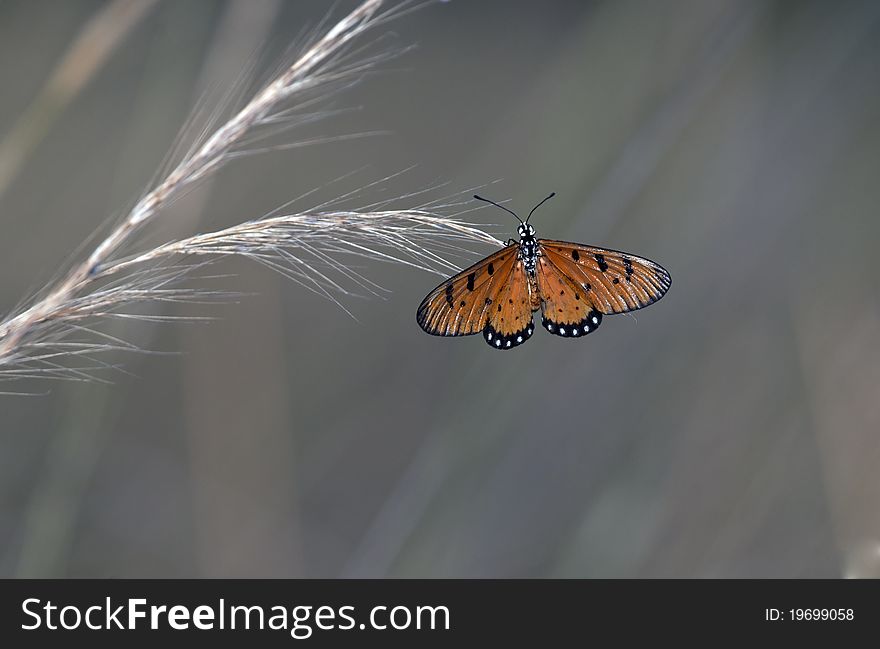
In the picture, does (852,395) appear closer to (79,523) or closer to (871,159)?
(871,159)

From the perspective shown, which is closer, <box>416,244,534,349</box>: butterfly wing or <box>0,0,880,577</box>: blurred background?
<box>416,244,534,349</box>: butterfly wing

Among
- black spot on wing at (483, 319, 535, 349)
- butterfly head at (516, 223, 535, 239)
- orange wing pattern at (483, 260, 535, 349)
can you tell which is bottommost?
black spot on wing at (483, 319, 535, 349)

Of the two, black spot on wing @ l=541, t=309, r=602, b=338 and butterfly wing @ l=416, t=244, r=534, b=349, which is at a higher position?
butterfly wing @ l=416, t=244, r=534, b=349

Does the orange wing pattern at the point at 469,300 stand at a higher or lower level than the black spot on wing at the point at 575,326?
higher

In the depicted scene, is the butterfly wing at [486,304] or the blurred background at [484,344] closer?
the butterfly wing at [486,304]

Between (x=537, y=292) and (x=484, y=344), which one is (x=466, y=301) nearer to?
(x=537, y=292)

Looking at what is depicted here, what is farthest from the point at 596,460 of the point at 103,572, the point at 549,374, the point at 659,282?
the point at 103,572
